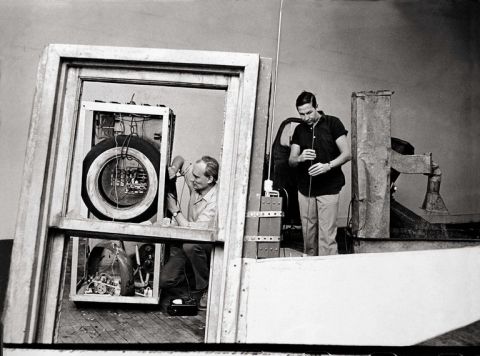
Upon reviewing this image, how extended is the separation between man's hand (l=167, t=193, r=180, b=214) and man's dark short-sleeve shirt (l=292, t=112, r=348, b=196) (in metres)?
1.08

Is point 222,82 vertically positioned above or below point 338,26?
below

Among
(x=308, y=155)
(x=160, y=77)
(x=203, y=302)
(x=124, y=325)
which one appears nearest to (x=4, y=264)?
(x=124, y=325)

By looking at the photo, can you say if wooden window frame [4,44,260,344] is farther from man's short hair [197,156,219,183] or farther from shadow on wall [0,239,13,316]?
man's short hair [197,156,219,183]

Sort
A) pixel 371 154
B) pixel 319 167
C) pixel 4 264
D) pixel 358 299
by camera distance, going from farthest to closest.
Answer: pixel 319 167 < pixel 371 154 < pixel 4 264 < pixel 358 299

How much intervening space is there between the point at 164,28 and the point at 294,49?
1.21 metres

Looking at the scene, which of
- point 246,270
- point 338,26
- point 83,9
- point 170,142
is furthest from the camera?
point 338,26

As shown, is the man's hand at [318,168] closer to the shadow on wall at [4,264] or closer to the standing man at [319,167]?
the standing man at [319,167]

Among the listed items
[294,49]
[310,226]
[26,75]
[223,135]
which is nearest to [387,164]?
[310,226]

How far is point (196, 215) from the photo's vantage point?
2559 millimetres

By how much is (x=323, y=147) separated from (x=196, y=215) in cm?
94

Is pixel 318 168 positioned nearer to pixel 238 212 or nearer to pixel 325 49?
pixel 238 212

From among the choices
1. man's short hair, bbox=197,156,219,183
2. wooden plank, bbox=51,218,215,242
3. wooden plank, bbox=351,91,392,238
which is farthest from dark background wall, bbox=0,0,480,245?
wooden plank, bbox=351,91,392,238

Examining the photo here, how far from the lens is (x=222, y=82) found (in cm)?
204

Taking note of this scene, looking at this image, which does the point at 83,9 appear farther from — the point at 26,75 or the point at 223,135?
the point at 223,135
